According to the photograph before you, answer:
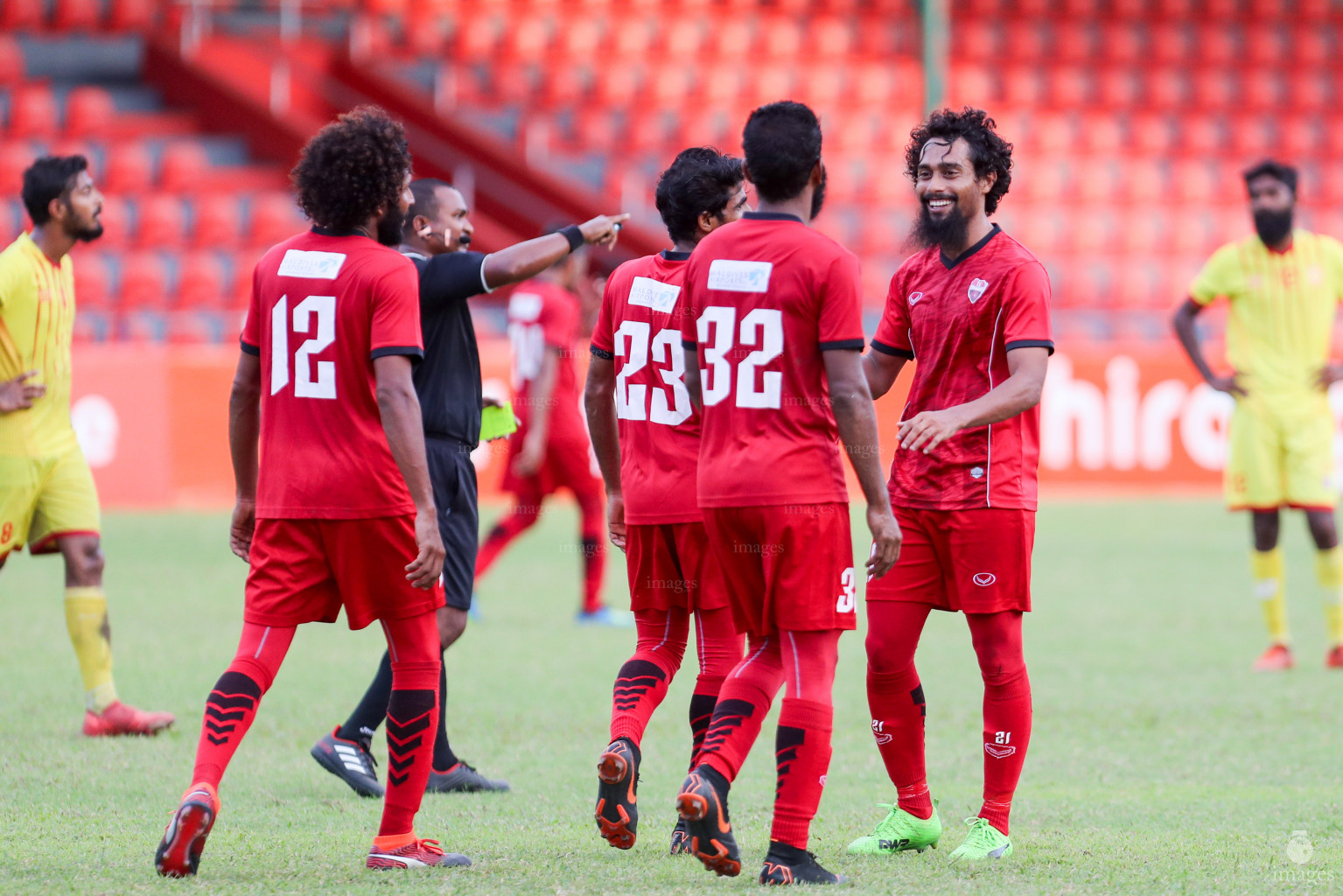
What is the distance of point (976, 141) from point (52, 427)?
3979 millimetres

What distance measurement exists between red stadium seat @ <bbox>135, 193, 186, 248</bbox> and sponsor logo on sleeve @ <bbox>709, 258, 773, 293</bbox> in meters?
15.1

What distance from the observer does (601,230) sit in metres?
4.71

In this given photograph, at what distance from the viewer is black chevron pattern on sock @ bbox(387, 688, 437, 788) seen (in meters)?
4.39

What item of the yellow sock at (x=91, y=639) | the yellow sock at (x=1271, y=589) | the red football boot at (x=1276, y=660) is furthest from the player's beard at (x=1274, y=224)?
the yellow sock at (x=91, y=639)

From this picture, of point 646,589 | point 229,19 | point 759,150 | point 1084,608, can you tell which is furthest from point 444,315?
point 229,19

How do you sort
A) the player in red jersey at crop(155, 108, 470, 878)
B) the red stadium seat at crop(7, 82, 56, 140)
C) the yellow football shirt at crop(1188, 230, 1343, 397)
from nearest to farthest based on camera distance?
the player in red jersey at crop(155, 108, 470, 878) → the yellow football shirt at crop(1188, 230, 1343, 397) → the red stadium seat at crop(7, 82, 56, 140)

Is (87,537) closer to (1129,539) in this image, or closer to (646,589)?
(646,589)

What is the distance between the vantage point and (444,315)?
5156mm

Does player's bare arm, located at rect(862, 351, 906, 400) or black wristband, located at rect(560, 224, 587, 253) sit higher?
black wristband, located at rect(560, 224, 587, 253)

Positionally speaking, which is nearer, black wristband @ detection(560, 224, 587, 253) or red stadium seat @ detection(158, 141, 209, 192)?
black wristband @ detection(560, 224, 587, 253)

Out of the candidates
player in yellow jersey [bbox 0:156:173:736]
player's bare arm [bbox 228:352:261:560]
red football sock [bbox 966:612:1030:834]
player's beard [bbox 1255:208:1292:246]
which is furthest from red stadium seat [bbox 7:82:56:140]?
red football sock [bbox 966:612:1030:834]

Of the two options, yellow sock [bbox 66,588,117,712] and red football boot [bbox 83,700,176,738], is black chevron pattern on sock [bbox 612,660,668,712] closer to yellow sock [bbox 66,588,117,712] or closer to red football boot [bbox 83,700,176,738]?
red football boot [bbox 83,700,176,738]

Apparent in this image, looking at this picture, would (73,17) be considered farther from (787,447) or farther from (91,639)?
(787,447)

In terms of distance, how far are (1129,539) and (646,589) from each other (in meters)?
9.52
